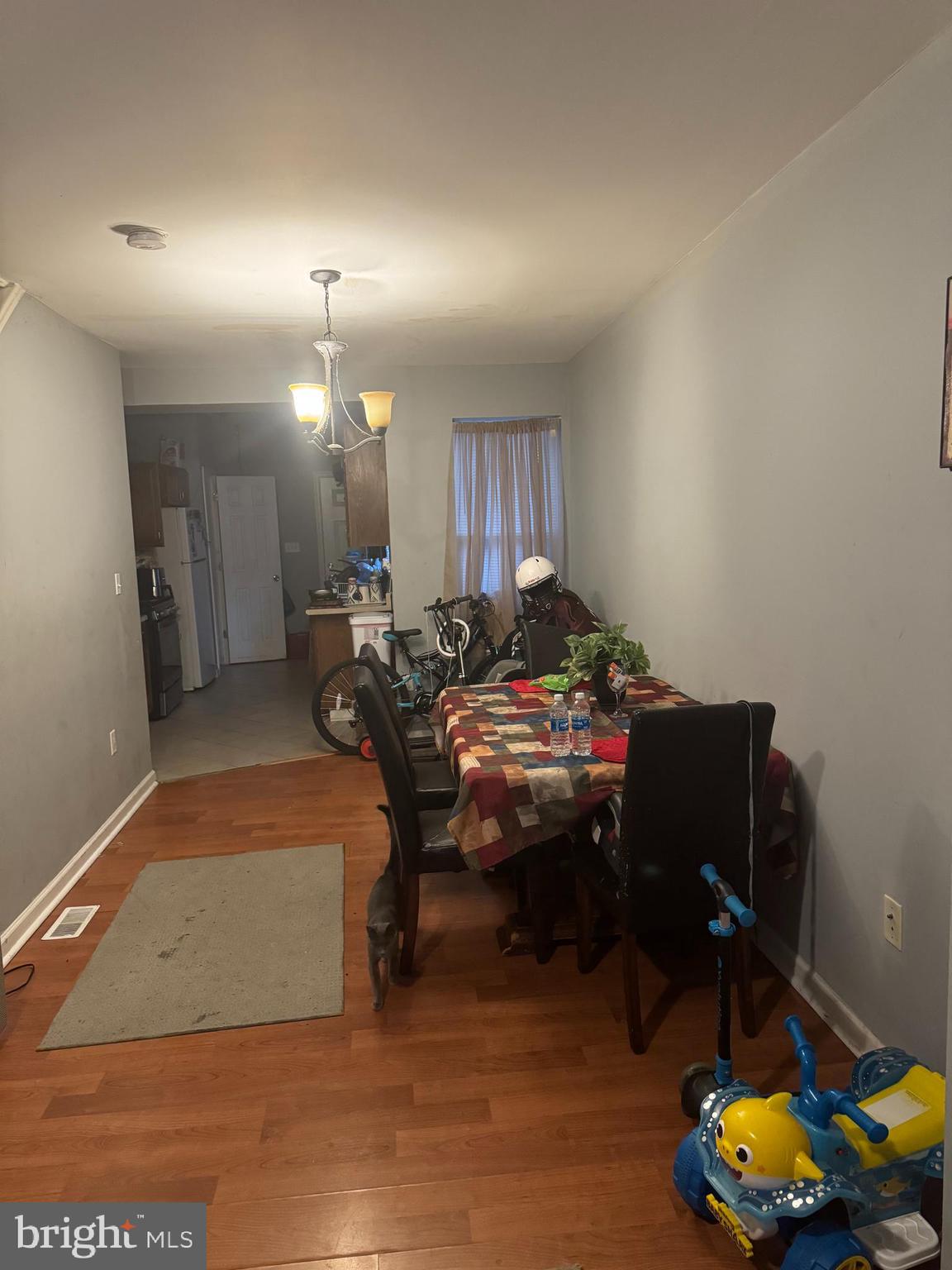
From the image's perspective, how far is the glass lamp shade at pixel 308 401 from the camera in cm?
375

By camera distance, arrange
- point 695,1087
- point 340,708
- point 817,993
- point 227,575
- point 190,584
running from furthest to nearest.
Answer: point 227,575 → point 190,584 → point 340,708 → point 817,993 → point 695,1087

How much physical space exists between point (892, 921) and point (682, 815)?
580 millimetres

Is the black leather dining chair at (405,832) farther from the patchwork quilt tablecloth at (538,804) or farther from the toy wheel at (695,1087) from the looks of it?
the toy wheel at (695,1087)

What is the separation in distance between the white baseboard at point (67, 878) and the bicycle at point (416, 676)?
48.8 inches

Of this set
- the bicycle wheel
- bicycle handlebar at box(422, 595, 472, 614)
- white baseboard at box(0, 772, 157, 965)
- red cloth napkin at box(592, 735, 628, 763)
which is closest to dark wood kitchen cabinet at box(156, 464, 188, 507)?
the bicycle wheel

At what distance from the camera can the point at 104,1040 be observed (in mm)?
2602

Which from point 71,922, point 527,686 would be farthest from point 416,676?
point 71,922

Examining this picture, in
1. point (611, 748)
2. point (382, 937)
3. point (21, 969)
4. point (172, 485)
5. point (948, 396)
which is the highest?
point (172, 485)

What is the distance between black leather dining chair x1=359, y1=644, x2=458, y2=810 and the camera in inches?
127

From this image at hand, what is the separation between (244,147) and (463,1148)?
2.59 m

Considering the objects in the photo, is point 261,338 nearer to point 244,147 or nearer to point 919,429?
point 244,147

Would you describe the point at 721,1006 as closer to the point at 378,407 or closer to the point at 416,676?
the point at 378,407

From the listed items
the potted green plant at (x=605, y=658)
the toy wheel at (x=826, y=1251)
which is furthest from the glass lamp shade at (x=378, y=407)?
the toy wheel at (x=826, y=1251)

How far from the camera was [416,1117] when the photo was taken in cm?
223
